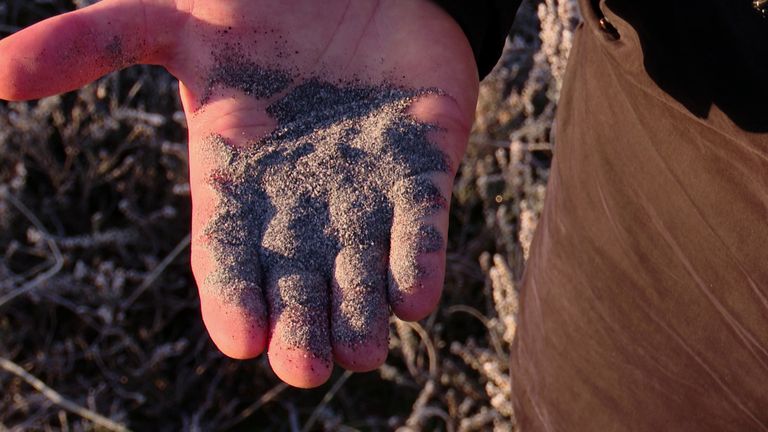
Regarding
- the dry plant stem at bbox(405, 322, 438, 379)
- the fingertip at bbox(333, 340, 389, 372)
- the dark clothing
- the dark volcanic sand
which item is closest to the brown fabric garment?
the dark clothing

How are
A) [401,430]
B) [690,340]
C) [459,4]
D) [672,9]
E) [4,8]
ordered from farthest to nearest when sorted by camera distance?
1. [4,8]
2. [401,430]
3. [459,4]
4. [690,340]
5. [672,9]

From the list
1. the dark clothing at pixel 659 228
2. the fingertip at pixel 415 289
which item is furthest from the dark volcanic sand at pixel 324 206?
the dark clothing at pixel 659 228

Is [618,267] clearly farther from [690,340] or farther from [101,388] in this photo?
[101,388]

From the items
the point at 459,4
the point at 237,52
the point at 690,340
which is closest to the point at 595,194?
the point at 690,340

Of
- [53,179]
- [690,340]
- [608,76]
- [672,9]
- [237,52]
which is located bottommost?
[53,179]

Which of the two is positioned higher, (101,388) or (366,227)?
(366,227)

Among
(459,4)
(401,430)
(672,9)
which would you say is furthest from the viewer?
(401,430)

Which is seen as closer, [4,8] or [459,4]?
[459,4]

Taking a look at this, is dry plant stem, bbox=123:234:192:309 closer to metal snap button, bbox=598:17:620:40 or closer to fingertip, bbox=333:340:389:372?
fingertip, bbox=333:340:389:372
